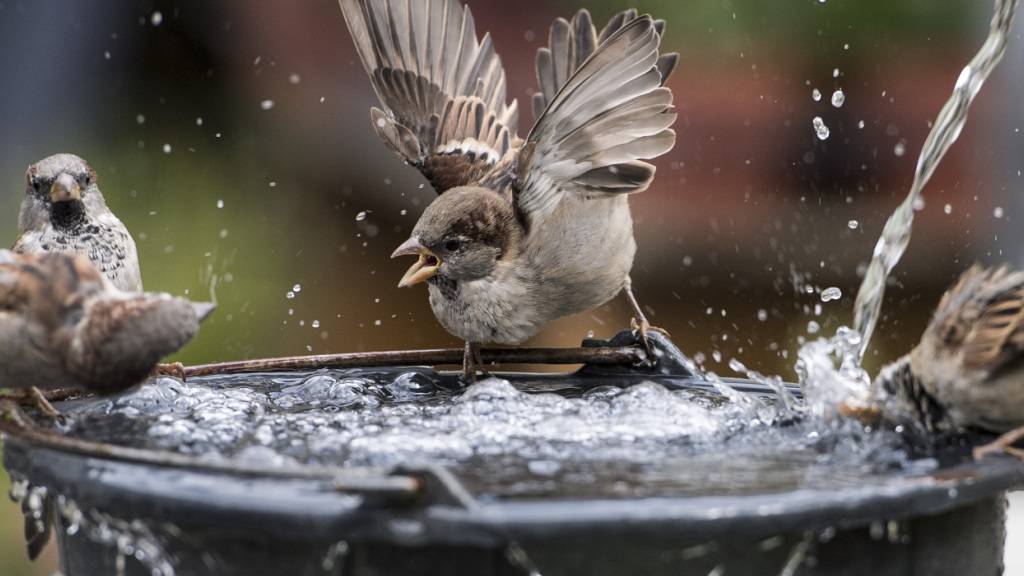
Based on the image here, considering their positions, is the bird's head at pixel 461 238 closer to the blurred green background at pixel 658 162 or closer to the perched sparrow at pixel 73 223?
the perched sparrow at pixel 73 223

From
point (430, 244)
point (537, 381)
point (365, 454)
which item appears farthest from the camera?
point (430, 244)

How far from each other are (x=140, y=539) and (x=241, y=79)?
147 inches

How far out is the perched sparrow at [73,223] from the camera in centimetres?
333

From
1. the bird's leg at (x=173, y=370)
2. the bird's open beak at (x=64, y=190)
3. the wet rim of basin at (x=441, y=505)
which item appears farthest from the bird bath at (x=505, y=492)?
the bird's open beak at (x=64, y=190)

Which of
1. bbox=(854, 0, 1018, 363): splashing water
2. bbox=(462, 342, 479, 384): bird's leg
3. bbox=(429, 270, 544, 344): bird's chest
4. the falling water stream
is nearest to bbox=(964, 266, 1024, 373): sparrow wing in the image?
the falling water stream

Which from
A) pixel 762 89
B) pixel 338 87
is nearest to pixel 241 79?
pixel 338 87

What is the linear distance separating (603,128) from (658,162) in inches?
98.1

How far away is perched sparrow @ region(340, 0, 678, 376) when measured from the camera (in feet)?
10.3

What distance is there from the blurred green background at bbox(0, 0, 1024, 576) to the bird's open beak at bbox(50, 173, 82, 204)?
1.66 meters

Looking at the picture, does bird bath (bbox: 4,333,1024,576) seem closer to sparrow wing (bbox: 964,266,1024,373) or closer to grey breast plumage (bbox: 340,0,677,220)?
sparrow wing (bbox: 964,266,1024,373)

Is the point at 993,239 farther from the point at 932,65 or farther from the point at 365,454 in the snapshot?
the point at 365,454

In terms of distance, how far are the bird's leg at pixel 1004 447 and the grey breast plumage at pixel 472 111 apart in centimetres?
142

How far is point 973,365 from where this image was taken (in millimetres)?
2096

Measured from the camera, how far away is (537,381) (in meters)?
3.05
